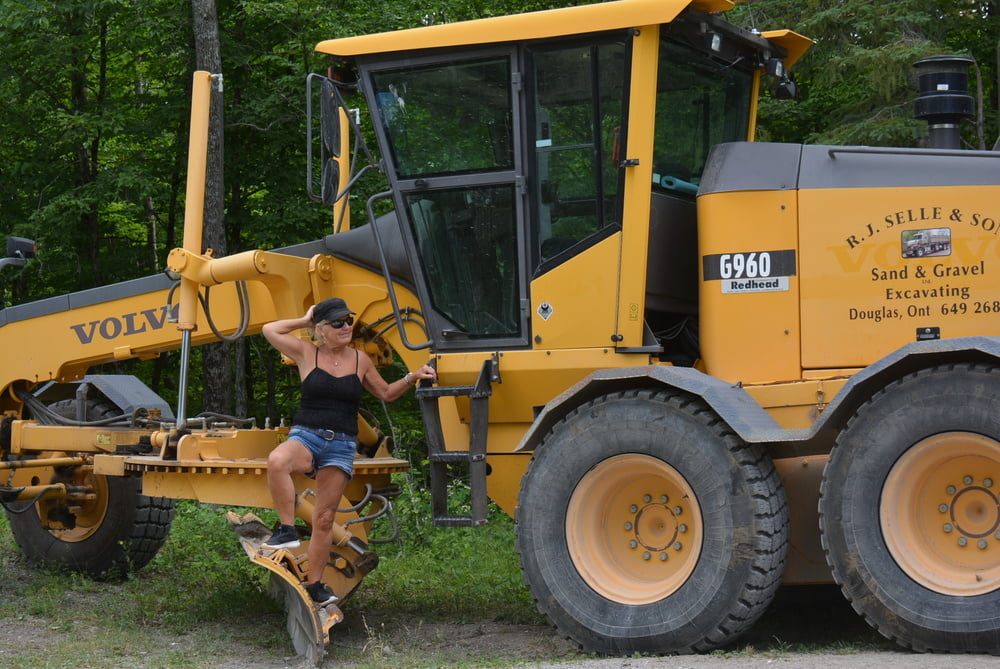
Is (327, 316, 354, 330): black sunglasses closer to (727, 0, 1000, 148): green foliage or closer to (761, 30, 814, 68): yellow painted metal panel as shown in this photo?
(761, 30, 814, 68): yellow painted metal panel

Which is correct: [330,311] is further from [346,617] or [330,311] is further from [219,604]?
[219,604]

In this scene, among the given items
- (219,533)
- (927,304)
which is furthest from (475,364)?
(219,533)

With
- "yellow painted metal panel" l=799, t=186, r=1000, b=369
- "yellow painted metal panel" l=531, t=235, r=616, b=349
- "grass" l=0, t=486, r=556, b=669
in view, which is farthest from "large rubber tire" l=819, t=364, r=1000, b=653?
"grass" l=0, t=486, r=556, b=669

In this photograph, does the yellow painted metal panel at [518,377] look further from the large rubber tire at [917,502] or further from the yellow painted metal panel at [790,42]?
the yellow painted metal panel at [790,42]

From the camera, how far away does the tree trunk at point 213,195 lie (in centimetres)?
1481

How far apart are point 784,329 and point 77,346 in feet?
15.4

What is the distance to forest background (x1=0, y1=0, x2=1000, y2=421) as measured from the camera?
49.7 feet

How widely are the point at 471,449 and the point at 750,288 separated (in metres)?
1.67

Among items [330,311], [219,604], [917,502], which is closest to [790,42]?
[917,502]

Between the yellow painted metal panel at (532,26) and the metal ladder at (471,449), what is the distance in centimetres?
170

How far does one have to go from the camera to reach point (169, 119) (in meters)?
17.7

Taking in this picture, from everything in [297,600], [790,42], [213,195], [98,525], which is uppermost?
[790,42]

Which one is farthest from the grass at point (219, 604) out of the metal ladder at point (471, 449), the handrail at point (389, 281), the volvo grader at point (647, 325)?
the handrail at point (389, 281)

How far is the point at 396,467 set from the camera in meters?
7.09
